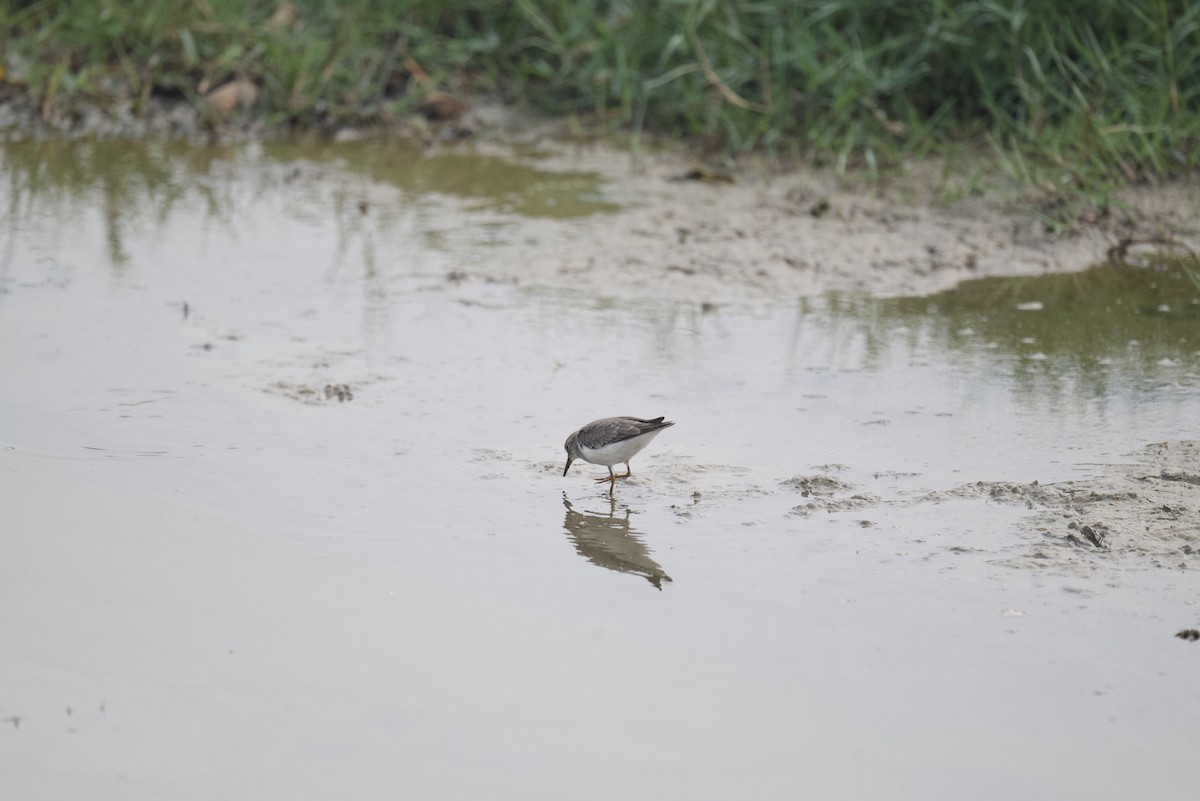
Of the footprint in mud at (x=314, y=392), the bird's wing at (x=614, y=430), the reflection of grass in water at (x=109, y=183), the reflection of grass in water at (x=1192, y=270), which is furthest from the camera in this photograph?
the reflection of grass in water at (x=109, y=183)

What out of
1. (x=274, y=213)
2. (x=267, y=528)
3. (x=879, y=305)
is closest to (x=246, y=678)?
(x=267, y=528)

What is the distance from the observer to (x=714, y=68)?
9891mm

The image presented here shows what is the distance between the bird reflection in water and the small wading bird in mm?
168

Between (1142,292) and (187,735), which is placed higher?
(1142,292)

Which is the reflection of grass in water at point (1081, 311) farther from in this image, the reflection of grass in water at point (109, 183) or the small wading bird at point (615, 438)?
the reflection of grass in water at point (109, 183)

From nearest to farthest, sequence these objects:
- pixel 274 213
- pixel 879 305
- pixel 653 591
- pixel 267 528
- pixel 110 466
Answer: pixel 653 591 < pixel 267 528 < pixel 110 466 < pixel 879 305 < pixel 274 213

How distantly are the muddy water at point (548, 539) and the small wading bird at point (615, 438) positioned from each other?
17 centimetres

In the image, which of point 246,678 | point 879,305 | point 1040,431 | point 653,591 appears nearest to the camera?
point 246,678

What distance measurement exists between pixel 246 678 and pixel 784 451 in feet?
7.53

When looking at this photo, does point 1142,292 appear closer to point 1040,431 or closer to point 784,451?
point 1040,431

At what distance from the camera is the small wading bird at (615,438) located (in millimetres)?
4891

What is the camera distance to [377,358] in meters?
6.17

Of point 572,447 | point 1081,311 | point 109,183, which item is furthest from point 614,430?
point 109,183

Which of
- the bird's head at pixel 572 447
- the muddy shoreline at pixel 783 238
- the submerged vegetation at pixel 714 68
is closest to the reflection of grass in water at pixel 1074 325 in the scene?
the muddy shoreline at pixel 783 238
